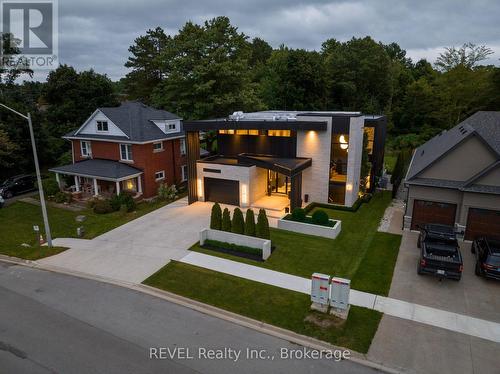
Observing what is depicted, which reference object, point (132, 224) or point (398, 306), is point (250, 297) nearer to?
point (398, 306)

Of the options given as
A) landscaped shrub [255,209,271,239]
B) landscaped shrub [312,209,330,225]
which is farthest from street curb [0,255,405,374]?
landscaped shrub [312,209,330,225]

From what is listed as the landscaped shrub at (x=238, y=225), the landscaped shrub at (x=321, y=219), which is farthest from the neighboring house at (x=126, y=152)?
the landscaped shrub at (x=321, y=219)

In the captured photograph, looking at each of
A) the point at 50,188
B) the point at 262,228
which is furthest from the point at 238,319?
the point at 50,188

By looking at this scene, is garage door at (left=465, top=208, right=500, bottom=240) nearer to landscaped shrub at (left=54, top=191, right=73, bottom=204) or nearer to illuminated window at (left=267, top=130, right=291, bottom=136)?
illuminated window at (left=267, top=130, right=291, bottom=136)

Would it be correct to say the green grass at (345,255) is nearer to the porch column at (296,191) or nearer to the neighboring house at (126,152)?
Result: the porch column at (296,191)

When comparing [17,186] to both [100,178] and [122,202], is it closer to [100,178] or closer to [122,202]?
[100,178]

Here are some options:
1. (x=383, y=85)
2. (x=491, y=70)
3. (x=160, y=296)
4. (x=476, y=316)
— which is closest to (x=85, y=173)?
(x=160, y=296)
